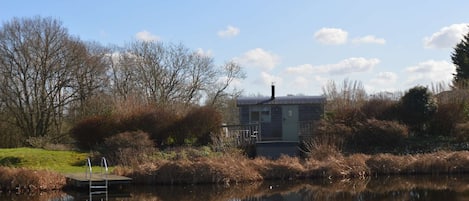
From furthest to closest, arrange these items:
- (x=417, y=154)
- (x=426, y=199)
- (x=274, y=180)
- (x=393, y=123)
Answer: (x=393, y=123) → (x=417, y=154) → (x=274, y=180) → (x=426, y=199)

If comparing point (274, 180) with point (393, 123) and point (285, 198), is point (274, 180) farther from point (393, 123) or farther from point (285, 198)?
point (393, 123)

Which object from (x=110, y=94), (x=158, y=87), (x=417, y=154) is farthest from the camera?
(x=158, y=87)

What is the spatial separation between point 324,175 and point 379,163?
2.61 metres

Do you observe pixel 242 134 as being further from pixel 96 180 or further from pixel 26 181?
pixel 26 181

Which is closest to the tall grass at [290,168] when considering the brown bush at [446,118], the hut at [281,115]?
the brown bush at [446,118]

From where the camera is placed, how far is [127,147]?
87.1 feet

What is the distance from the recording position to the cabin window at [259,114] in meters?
32.4

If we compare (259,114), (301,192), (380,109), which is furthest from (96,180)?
(380,109)

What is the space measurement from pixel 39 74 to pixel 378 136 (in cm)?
2527

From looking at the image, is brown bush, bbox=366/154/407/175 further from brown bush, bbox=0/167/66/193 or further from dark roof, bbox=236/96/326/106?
brown bush, bbox=0/167/66/193

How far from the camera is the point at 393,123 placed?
28.1 m

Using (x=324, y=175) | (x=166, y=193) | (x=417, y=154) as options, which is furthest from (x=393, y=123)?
(x=166, y=193)

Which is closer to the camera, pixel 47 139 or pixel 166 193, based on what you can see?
pixel 166 193

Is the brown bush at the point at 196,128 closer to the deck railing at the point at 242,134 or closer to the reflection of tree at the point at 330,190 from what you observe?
the deck railing at the point at 242,134
